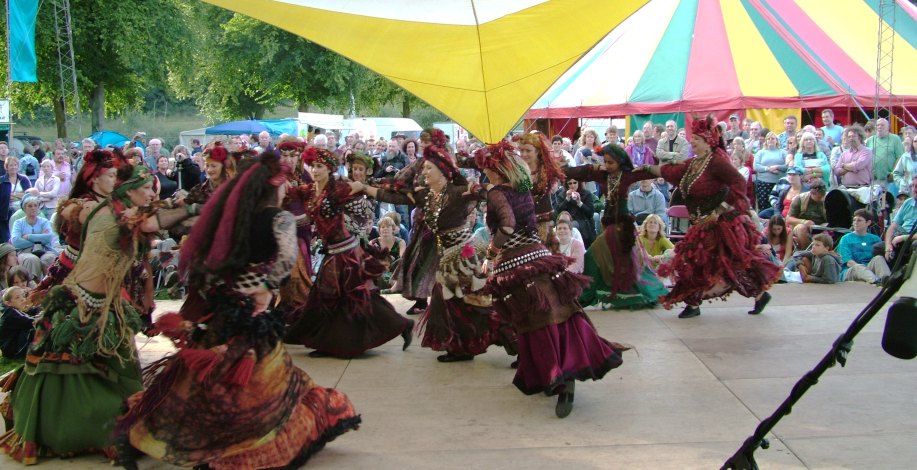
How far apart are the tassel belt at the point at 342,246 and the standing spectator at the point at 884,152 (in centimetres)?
784

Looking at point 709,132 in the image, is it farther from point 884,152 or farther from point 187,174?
point 187,174

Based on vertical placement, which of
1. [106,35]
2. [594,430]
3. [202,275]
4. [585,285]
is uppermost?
[106,35]

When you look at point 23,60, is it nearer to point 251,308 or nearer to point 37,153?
point 251,308

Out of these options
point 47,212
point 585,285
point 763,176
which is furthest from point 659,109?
point 585,285

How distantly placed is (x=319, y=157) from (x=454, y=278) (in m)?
1.46

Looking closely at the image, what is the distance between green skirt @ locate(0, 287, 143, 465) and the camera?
4777mm

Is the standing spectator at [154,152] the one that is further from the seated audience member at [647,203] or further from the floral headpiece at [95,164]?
the floral headpiece at [95,164]

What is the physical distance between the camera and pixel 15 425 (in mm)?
4953

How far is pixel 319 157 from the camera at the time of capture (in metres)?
7.25

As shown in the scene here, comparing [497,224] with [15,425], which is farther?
[497,224]

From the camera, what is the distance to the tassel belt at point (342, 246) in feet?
23.9

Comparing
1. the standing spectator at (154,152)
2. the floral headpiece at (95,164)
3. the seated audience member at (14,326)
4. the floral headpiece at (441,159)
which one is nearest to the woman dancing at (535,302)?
the floral headpiece at (441,159)

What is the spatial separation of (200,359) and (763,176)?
33.4 feet

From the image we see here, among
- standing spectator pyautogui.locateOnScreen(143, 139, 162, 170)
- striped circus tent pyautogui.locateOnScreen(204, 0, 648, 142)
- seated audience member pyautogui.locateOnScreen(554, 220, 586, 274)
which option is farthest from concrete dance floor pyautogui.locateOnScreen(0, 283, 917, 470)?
standing spectator pyautogui.locateOnScreen(143, 139, 162, 170)
